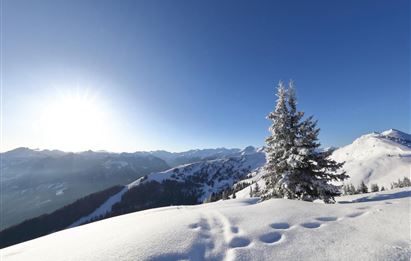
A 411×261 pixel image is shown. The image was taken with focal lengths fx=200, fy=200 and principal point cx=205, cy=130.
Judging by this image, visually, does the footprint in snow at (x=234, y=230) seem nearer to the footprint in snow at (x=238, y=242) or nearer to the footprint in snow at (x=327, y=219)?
the footprint in snow at (x=238, y=242)

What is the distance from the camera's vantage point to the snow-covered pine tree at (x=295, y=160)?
1402 cm

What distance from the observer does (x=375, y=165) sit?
174m

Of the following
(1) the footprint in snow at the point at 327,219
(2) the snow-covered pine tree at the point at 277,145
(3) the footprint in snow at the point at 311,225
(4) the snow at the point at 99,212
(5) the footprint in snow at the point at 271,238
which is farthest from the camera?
(4) the snow at the point at 99,212

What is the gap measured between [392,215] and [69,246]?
25.5ft

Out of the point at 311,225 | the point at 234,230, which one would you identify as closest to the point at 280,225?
the point at 311,225

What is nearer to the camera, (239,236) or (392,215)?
(239,236)

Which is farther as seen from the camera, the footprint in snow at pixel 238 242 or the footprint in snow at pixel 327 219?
the footprint in snow at pixel 327 219

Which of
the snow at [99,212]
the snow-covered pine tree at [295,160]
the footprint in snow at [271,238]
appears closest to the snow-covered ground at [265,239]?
the footprint in snow at [271,238]

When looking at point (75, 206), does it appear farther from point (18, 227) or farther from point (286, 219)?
point (286, 219)

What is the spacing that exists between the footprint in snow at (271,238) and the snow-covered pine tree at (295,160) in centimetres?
1043

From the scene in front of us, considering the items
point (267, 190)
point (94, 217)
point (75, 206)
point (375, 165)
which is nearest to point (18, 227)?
point (75, 206)

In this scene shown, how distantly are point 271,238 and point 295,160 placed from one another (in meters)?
11.0

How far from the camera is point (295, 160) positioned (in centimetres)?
1408

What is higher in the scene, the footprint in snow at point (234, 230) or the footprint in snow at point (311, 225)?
the footprint in snow at point (234, 230)
